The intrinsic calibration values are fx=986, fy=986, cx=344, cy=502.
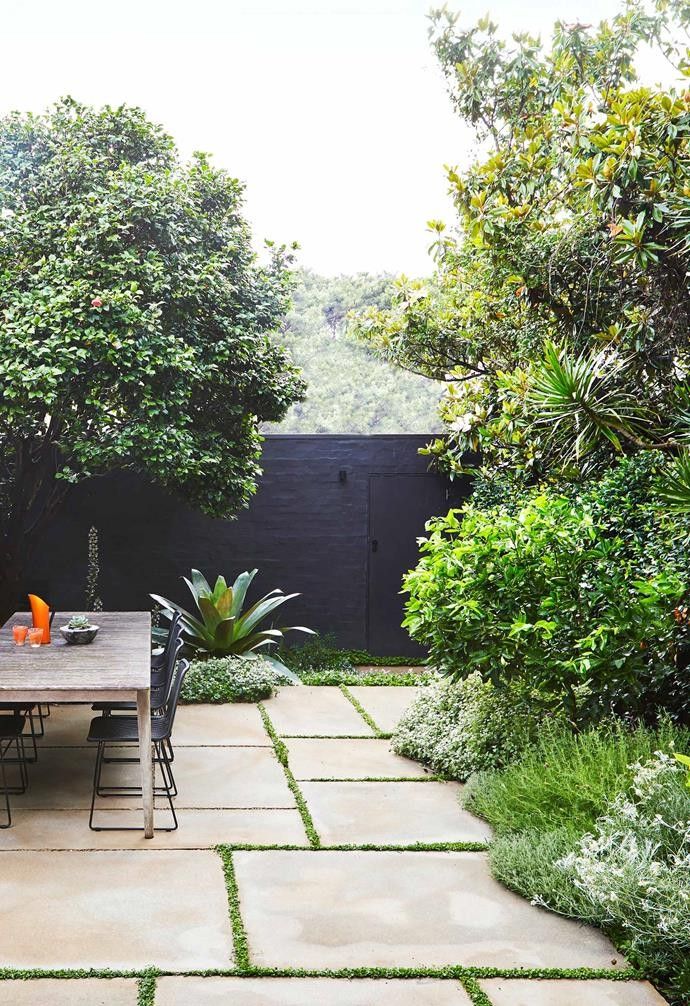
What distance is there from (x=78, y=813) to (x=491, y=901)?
7.02 feet

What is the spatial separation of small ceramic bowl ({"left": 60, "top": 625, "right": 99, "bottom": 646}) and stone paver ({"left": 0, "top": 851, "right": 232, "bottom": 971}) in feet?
4.98

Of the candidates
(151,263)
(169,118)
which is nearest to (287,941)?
(151,263)

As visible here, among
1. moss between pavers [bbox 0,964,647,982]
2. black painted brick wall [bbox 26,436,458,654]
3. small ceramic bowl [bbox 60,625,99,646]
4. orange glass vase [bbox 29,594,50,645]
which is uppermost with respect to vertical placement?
black painted brick wall [bbox 26,436,458,654]

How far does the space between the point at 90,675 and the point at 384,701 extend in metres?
3.36

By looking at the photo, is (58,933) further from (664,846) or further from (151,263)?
(151,263)

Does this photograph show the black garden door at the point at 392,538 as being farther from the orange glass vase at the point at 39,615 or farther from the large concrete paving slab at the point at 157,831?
the large concrete paving slab at the point at 157,831

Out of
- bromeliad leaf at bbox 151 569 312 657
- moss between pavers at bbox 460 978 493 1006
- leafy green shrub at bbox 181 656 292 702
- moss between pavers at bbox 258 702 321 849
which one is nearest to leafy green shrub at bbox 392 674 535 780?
moss between pavers at bbox 258 702 321 849

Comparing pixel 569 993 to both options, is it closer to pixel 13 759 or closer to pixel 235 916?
pixel 235 916

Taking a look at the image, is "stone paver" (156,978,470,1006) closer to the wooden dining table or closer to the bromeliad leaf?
the wooden dining table

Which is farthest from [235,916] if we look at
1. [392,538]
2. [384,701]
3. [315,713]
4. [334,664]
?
[392,538]

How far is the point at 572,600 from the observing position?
5141mm

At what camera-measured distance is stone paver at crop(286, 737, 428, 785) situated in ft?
18.8

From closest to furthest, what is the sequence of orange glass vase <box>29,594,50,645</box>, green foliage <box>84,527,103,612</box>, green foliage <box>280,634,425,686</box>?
1. orange glass vase <box>29,594,50,645</box>
2. green foliage <box>280,634,425,686</box>
3. green foliage <box>84,527,103,612</box>

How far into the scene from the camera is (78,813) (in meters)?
4.93
